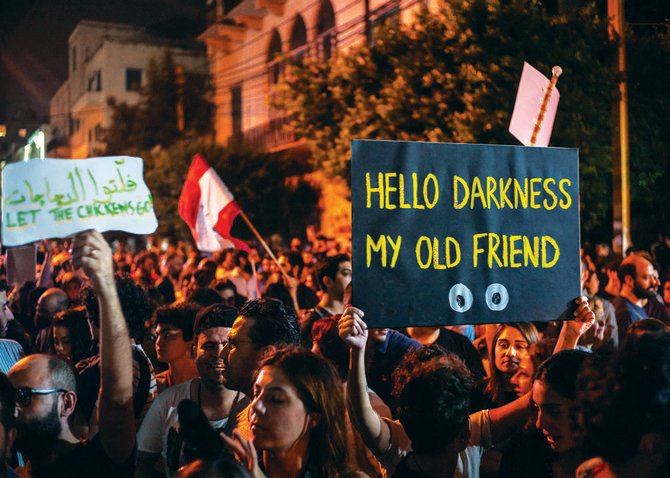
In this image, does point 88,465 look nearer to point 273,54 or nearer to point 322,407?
point 322,407

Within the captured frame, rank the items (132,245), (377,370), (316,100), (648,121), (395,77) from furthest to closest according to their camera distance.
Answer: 1. (132,245)
2. (316,100)
3. (395,77)
4. (648,121)
5. (377,370)

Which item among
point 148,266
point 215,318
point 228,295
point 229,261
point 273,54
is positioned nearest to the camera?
point 215,318

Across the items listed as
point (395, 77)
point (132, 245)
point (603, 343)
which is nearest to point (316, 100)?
point (395, 77)

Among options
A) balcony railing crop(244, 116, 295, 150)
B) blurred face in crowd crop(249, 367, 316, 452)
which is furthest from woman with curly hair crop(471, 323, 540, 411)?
balcony railing crop(244, 116, 295, 150)

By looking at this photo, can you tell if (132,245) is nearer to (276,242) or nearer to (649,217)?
(276,242)

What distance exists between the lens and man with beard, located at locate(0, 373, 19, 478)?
118 inches

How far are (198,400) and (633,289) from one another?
14.6ft

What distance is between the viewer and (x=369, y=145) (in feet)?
13.0

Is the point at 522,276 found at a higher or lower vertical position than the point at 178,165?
lower

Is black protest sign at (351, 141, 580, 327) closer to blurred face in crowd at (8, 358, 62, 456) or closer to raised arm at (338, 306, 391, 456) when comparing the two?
raised arm at (338, 306, 391, 456)

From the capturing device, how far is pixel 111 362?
10.7 feet

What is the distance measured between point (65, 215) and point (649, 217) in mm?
15065

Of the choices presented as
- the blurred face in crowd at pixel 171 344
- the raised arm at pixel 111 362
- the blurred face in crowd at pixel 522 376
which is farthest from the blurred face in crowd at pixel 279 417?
the blurred face in crowd at pixel 171 344

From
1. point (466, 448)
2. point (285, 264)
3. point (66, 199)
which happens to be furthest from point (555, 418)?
point (285, 264)
